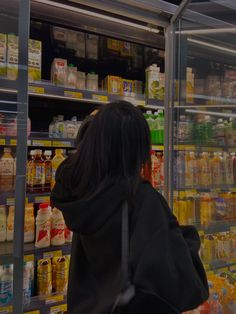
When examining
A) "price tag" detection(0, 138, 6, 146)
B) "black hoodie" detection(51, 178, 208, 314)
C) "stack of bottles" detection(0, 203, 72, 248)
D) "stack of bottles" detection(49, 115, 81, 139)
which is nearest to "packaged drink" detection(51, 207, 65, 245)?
"stack of bottles" detection(0, 203, 72, 248)

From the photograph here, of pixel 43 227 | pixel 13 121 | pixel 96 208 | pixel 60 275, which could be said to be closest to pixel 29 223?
pixel 43 227

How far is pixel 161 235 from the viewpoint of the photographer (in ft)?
2.48

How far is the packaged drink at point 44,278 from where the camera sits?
1.97m

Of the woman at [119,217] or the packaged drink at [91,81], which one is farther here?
the packaged drink at [91,81]

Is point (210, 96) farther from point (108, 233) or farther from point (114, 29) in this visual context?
point (108, 233)

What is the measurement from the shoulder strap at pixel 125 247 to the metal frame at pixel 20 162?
0.57 m

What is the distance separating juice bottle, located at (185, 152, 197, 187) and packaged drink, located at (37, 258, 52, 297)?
1.08 m

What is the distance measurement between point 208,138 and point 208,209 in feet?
1.46

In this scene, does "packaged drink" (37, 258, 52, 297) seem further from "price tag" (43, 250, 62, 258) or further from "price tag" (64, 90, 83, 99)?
"price tag" (64, 90, 83, 99)

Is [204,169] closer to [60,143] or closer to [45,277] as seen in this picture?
[60,143]

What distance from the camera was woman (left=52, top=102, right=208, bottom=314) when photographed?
29.5 inches

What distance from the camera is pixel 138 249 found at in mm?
749

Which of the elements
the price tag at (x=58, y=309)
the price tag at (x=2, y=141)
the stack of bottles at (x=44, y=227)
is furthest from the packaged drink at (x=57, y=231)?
the price tag at (x=2, y=141)

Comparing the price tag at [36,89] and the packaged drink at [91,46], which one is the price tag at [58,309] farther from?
the packaged drink at [91,46]
